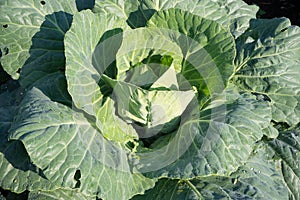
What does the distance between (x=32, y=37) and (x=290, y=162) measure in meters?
1.69

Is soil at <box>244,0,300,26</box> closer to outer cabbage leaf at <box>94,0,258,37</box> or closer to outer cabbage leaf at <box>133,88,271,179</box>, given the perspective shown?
outer cabbage leaf at <box>94,0,258,37</box>

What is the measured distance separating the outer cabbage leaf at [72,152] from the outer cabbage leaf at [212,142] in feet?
0.47

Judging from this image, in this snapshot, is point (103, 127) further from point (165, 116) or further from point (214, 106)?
point (214, 106)

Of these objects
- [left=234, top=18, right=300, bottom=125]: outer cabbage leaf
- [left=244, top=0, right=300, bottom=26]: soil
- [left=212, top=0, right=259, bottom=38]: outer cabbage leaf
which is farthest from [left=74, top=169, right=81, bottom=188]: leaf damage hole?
[left=244, top=0, right=300, bottom=26]: soil

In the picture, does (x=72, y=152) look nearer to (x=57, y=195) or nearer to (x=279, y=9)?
(x=57, y=195)

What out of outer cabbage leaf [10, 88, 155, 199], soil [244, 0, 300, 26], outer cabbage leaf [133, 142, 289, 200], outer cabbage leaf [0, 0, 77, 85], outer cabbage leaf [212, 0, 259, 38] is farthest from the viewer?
soil [244, 0, 300, 26]

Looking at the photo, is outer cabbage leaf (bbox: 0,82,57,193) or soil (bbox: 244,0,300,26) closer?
outer cabbage leaf (bbox: 0,82,57,193)

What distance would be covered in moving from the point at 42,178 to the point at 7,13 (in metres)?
0.96

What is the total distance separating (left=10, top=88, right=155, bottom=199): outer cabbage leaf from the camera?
202cm

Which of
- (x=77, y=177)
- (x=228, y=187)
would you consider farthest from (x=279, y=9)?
(x=77, y=177)

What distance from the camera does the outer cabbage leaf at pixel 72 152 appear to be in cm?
202

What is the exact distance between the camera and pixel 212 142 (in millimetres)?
2135

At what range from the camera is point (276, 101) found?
8.78 ft

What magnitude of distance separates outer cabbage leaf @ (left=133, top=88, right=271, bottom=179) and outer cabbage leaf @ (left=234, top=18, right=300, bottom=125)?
29 cm
